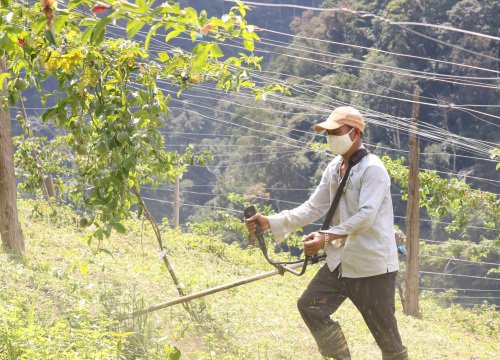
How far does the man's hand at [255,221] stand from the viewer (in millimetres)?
4844

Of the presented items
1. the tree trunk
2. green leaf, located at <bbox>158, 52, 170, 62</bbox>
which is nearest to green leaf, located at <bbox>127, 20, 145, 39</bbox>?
green leaf, located at <bbox>158, 52, 170, 62</bbox>

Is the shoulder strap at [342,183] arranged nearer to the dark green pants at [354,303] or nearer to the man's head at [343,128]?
the man's head at [343,128]

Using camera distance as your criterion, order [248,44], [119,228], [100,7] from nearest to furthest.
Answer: [100,7], [248,44], [119,228]

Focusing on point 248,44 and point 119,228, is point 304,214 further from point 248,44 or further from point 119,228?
point 248,44

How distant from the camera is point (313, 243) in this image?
4.33 meters

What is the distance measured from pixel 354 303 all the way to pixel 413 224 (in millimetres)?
8708

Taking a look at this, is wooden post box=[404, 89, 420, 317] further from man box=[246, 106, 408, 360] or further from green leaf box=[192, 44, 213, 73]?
green leaf box=[192, 44, 213, 73]

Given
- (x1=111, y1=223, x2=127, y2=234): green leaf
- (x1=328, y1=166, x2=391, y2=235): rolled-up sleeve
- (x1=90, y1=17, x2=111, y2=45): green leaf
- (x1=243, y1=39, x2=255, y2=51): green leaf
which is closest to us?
(x1=90, y1=17, x2=111, y2=45): green leaf

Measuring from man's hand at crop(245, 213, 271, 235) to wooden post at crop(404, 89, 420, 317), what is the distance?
8.34 m

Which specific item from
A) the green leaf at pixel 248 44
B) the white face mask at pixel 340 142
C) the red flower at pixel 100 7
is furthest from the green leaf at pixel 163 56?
the red flower at pixel 100 7

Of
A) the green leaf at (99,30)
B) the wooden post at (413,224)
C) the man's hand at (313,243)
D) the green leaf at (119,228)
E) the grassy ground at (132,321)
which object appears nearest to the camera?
the green leaf at (99,30)

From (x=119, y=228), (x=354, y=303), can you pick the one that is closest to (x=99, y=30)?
(x=119, y=228)

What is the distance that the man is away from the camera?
4527mm

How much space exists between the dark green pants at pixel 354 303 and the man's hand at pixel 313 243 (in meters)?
0.48
